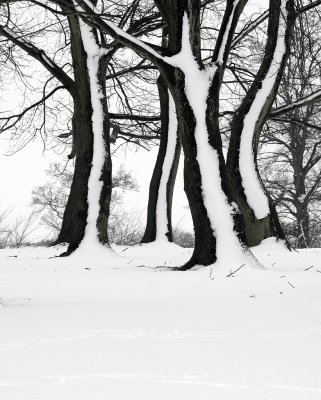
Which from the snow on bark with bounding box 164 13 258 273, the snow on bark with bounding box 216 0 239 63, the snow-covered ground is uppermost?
the snow on bark with bounding box 216 0 239 63

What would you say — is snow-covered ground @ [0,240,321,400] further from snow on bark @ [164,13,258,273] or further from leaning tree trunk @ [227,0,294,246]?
leaning tree trunk @ [227,0,294,246]

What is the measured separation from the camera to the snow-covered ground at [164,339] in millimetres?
1769

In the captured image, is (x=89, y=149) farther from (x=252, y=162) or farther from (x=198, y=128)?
(x=198, y=128)

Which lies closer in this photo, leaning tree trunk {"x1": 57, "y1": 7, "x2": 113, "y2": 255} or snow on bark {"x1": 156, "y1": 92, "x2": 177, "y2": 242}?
leaning tree trunk {"x1": 57, "y1": 7, "x2": 113, "y2": 255}

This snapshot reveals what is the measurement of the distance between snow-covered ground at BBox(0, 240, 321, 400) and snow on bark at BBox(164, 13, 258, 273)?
0.55 metres

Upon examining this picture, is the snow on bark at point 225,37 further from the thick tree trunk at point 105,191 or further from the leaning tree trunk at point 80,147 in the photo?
the leaning tree trunk at point 80,147

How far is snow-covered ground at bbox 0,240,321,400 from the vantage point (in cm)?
177

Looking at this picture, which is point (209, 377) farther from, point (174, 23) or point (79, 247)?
point (79, 247)

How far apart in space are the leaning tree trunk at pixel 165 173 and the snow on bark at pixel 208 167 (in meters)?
5.19

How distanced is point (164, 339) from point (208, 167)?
2991mm

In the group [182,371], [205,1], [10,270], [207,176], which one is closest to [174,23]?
[207,176]

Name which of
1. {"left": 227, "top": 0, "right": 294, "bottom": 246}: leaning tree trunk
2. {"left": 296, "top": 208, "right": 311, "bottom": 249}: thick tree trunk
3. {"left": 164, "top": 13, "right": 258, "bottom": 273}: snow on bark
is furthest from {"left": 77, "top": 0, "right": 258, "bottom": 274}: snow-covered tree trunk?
{"left": 296, "top": 208, "right": 311, "bottom": 249}: thick tree trunk

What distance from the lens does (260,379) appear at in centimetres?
184

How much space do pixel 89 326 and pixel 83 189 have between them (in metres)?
4.99
